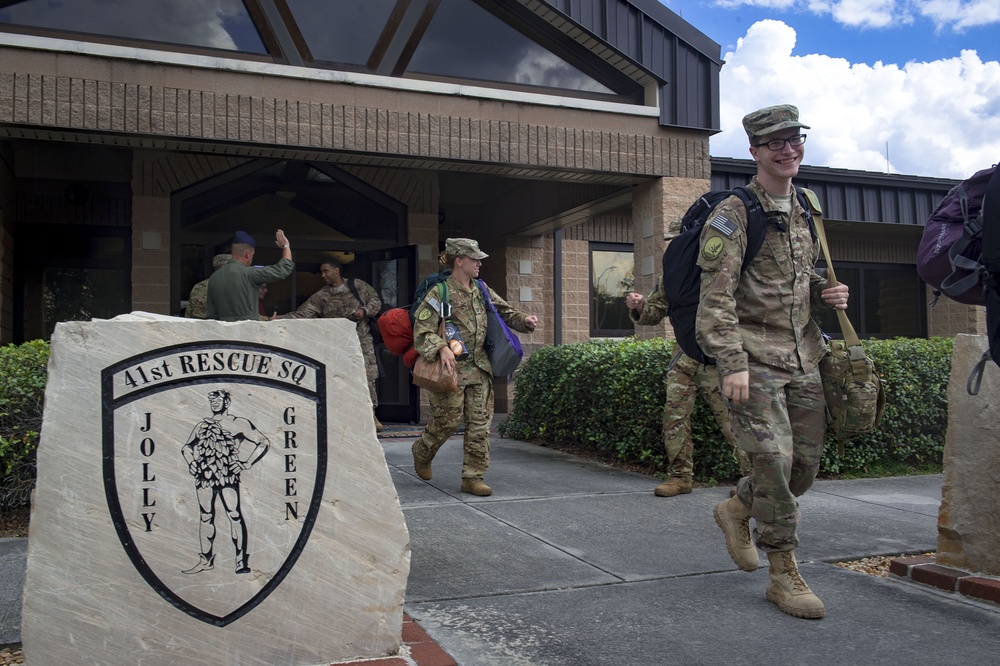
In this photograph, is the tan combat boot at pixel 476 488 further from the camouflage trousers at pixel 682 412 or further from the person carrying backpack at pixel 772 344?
the person carrying backpack at pixel 772 344

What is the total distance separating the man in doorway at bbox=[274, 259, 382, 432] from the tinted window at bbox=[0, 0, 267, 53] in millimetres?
2427

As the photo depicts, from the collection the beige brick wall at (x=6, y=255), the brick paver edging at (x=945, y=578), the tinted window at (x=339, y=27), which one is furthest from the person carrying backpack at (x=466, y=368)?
the beige brick wall at (x=6, y=255)

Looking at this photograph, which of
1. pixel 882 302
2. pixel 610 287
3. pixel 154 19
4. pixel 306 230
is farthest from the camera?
pixel 882 302

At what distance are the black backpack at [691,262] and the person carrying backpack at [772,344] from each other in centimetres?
4

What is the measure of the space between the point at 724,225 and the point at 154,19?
616 centimetres

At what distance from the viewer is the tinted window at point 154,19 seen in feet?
24.0

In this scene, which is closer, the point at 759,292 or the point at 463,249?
the point at 759,292

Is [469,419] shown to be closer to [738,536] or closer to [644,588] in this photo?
[644,588]

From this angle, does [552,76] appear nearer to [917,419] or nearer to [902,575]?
[917,419]

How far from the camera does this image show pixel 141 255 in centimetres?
991

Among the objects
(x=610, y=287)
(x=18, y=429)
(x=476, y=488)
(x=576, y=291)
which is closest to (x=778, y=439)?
(x=476, y=488)

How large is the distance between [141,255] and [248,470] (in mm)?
7858

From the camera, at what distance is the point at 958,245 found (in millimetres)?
2832

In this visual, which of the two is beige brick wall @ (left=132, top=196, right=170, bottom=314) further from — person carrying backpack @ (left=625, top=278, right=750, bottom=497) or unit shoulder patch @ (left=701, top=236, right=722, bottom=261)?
unit shoulder patch @ (left=701, top=236, right=722, bottom=261)
